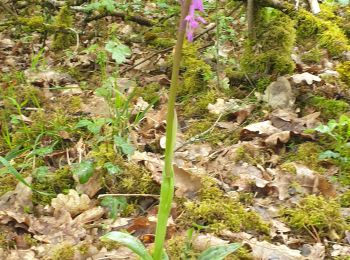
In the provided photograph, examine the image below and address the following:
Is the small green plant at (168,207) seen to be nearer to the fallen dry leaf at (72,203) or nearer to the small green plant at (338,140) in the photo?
the fallen dry leaf at (72,203)

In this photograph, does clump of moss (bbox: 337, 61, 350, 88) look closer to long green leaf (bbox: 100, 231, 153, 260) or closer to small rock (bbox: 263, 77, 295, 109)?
small rock (bbox: 263, 77, 295, 109)

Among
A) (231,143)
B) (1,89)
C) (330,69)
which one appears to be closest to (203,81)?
(231,143)

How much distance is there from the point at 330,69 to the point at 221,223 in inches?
76.0

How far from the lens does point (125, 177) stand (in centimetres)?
243

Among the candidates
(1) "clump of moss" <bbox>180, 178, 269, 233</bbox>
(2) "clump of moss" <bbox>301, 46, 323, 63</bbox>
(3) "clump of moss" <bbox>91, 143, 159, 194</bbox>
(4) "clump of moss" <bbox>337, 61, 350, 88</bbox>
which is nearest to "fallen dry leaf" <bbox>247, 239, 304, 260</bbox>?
(1) "clump of moss" <bbox>180, 178, 269, 233</bbox>

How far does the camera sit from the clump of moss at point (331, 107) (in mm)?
2920

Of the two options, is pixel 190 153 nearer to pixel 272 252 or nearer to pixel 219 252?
pixel 272 252

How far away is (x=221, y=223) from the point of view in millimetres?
2084

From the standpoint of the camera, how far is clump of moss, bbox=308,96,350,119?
9.58ft

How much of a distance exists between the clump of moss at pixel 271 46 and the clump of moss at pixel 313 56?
1.96 feet

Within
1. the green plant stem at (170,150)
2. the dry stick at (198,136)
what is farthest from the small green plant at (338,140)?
the green plant stem at (170,150)

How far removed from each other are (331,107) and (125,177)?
1.41 m

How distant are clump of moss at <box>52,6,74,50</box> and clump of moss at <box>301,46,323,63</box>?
210cm

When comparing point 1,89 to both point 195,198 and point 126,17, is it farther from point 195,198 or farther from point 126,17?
point 195,198
